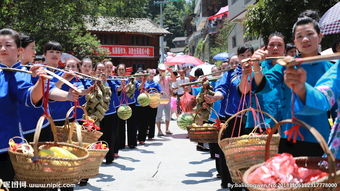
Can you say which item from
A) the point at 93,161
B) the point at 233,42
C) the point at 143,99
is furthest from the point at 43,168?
the point at 233,42

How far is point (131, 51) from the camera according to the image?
33219 mm

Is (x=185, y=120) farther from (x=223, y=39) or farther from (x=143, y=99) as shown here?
(x=223, y=39)

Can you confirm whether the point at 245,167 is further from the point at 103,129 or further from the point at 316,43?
the point at 103,129

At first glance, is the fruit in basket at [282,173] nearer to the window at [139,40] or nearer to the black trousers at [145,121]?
the black trousers at [145,121]

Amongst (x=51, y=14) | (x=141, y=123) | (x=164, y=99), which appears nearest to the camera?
(x=141, y=123)

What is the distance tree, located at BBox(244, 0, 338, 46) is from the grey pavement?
3505 mm

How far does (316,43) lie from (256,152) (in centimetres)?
94

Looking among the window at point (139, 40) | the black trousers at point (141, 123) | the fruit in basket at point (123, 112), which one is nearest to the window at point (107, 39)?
the window at point (139, 40)

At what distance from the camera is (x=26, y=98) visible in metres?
3.23

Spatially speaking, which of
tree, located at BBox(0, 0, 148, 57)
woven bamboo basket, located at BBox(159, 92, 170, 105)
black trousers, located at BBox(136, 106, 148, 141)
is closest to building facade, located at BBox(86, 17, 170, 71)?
tree, located at BBox(0, 0, 148, 57)

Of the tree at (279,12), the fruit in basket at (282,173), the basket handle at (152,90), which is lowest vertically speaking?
the basket handle at (152,90)

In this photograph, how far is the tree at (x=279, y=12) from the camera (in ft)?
31.6

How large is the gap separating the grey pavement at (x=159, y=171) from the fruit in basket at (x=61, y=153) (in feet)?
9.23

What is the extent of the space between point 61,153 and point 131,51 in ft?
100
